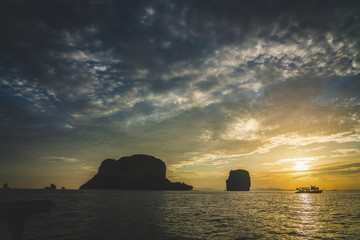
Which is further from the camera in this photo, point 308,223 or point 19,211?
point 308,223

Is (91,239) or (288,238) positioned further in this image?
(288,238)

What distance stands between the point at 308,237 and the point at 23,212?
24.3 metres

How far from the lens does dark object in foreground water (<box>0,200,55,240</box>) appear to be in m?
10.9

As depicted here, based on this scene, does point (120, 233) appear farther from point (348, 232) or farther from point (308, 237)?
point (348, 232)

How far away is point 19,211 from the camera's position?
10.9 meters

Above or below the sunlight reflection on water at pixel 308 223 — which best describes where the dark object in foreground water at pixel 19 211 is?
above

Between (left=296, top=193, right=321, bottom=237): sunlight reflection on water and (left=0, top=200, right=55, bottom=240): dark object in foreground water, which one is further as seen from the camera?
(left=296, top=193, right=321, bottom=237): sunlight reflection on water

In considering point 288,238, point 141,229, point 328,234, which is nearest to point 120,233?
point 141,229

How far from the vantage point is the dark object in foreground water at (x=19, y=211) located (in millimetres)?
10906

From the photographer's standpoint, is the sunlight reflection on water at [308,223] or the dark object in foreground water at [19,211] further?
the sunlight reflection on water at [308,223]

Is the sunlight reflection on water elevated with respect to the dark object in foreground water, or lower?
lower

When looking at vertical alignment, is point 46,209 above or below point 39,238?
above

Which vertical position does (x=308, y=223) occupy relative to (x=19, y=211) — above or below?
below

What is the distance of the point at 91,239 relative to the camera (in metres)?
18.7
